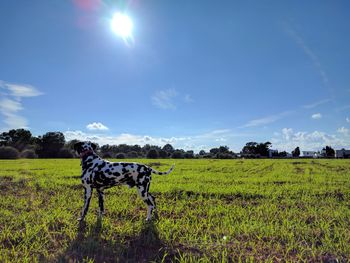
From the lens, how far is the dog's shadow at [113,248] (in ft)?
15.3

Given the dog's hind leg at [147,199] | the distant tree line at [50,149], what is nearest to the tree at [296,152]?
the distant tree line at [50,149]

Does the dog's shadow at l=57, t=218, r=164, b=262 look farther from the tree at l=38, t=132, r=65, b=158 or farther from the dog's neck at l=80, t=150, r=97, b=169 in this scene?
the tree at l=38, t=132, r=65, b=158

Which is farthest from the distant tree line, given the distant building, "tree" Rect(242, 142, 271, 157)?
the distant building

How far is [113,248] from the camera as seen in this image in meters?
4.99

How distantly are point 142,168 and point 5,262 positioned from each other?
10.6 ft

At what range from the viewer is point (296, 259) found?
4.52 meters

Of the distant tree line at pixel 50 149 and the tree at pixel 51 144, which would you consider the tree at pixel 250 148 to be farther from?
the tree at pixel 51 144

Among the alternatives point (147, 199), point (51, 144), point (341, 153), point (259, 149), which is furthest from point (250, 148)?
point (147, 199)

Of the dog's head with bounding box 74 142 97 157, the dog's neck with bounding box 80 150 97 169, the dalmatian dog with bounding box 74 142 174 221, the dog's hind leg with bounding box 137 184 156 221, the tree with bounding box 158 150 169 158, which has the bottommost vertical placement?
the dog's hind leg with bounding box 137 184 156 221

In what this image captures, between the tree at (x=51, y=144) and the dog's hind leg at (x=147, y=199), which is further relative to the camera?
the tree at (x=51, y=144)

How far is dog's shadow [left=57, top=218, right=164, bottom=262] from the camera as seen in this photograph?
4651mm

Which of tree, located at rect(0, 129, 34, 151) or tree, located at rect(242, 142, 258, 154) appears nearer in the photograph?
tree, located at rect(0, 129, 34, 151)

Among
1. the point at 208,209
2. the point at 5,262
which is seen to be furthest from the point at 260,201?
the point at 5,262

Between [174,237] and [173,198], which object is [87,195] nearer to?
[174,237]
